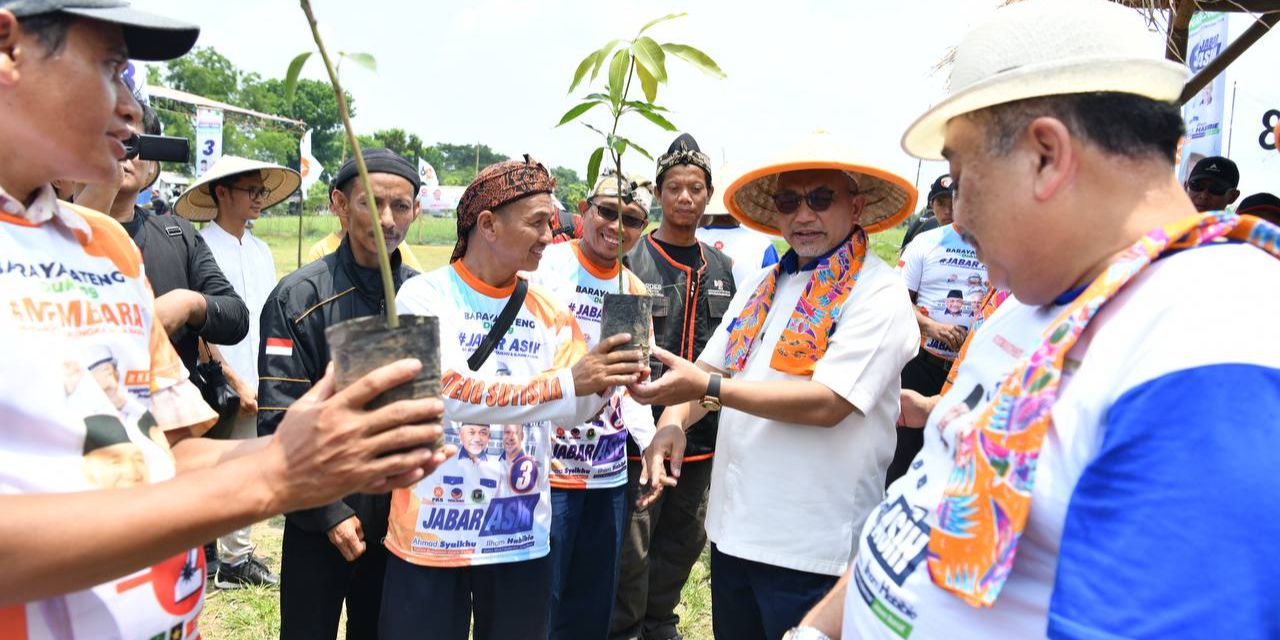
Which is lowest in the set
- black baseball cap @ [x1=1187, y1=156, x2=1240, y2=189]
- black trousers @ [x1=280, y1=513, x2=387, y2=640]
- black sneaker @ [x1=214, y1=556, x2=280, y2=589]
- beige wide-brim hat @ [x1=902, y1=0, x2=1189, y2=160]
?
black sneaker @ [x1=214, y1=556, x2=280, y2=589]

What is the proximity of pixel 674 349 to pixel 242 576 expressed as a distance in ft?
10.0

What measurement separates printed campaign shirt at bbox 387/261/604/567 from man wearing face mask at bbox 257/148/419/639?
272mm

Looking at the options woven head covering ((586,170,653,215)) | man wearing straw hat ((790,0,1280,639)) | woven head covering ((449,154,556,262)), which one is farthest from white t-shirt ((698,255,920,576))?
woven head covering ((586,170,653,215))

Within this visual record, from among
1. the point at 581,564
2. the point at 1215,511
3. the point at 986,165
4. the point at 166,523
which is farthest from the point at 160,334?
the point at 581,564

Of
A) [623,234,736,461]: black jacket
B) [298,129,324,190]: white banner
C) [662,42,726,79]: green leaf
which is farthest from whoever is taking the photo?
[298,129,324,190]: white banner

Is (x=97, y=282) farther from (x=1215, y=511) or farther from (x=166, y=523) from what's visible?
(x=1215, y=511)

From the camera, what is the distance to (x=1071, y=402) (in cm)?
117

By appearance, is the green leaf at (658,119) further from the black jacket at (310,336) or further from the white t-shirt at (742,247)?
the white t-shirt at (742,247)

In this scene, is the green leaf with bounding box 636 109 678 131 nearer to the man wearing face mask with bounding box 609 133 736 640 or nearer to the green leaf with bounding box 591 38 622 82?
the green leaf with bounding box 591 38 622 82

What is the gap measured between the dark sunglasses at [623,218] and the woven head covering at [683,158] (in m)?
0.62

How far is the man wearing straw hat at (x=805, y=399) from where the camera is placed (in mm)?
2691

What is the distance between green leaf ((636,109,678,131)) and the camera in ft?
6.99

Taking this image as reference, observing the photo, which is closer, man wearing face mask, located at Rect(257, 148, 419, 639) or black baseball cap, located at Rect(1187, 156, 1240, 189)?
man wearing face mask, located at Rect(257, 148, 419, 639)

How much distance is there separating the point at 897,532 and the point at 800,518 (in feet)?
4.10
